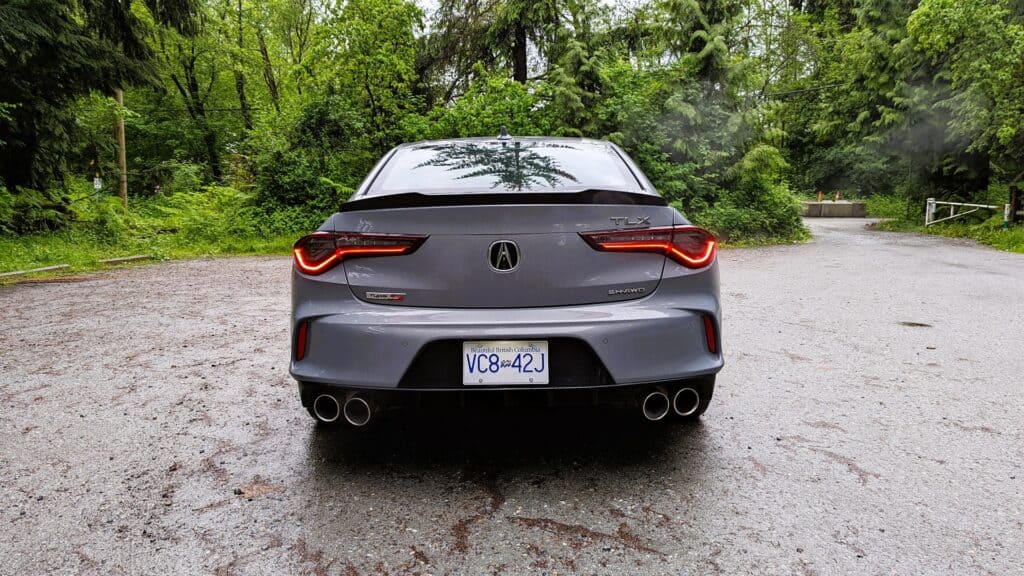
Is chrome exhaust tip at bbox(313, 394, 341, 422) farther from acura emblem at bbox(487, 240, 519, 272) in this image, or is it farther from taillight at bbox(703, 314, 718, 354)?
taillight at bbox(703, 314, 718, 354)

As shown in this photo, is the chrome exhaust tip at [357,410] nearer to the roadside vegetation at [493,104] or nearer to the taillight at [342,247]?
the taillight at [342,247]

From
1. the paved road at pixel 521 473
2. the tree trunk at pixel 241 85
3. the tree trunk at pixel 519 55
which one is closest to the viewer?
the paved road at pixel 521 473

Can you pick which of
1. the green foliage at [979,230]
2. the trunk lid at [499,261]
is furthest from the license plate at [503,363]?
the green foliage at [979,230]

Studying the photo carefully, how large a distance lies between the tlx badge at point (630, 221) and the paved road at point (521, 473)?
3.45ft

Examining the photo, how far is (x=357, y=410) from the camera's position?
2.85 metres

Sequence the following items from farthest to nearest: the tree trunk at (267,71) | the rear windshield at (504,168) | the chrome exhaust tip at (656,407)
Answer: the tree trunk at (267,71) < the rear windshield at (504,168) < the chrome exhaust tip at (656,407)

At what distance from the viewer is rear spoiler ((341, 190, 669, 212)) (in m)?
2.76

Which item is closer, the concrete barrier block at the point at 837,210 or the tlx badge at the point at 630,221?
the tlx badge at the point at 630,221

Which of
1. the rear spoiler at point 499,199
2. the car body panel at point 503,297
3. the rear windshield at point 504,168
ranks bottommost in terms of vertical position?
the car body panel at point 503,297

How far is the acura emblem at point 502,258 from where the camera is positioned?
2.70 m

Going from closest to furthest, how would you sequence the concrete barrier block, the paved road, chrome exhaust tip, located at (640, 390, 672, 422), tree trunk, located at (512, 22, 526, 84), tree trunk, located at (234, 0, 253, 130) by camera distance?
1. the paved road
2. chrome exhaust tip, located at (640, 390, 672, 422)
3. tree trunk, located at (512, 22, 526, 84)
4. the concrete barrier block
5. tree trunk, located at (234, 0, 253, 130)

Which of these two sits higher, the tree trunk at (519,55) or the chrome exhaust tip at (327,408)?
the tree trunk at (519,55)

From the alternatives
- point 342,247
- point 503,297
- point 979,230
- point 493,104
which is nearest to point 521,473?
point 503,297

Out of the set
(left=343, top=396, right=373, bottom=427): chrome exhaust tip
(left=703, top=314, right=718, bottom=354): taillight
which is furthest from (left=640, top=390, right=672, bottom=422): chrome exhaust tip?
(left=343, top=396, right=373, bottom=427): chrome exhaust tip
